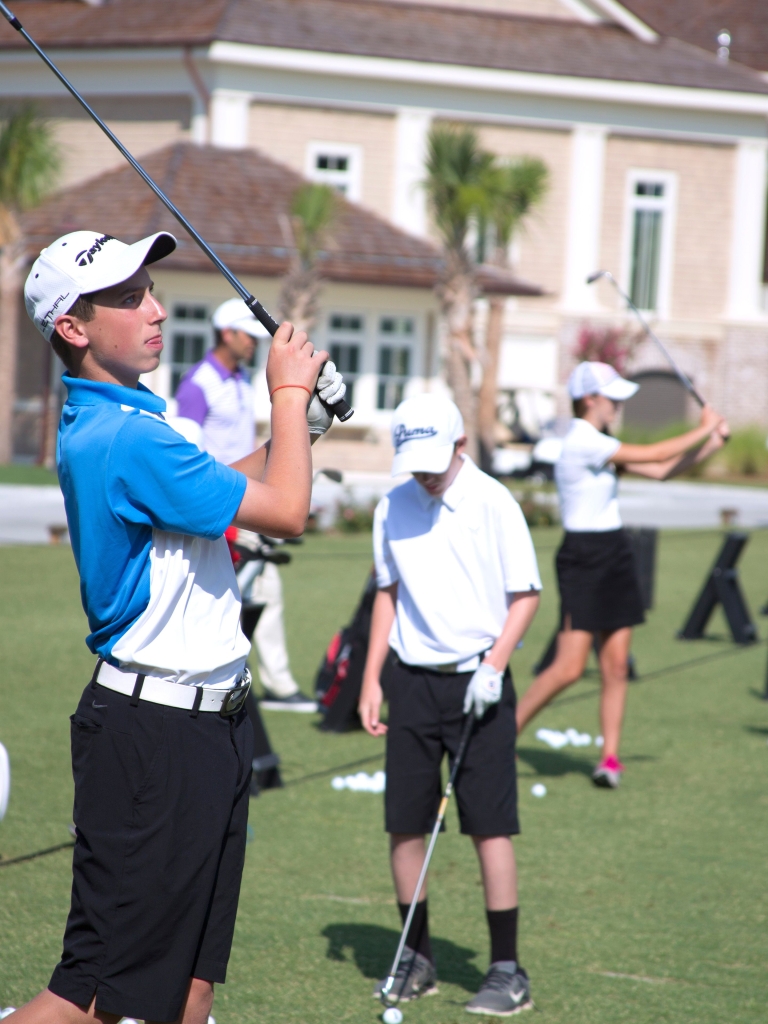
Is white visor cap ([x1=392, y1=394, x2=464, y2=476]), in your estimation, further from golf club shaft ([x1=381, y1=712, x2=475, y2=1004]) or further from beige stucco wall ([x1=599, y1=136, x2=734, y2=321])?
beige stucco wall ([x1=599, y1=136, x2=734, y2=321])

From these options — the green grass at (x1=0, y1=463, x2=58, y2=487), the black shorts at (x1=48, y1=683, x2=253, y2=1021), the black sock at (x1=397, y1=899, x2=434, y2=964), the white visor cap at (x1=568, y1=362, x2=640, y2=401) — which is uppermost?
the white visor cap at (x1=568, y1=362, x2=640, y2=401)

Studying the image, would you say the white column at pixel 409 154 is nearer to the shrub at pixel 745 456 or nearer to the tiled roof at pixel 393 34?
the tiled roof at pixel 393 34

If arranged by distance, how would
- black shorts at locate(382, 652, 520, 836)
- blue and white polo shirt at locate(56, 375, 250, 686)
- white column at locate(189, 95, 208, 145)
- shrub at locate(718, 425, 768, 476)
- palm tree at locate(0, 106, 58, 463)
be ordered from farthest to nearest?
shrub at locate(718, 425, 768, 476), white column at locate(189, 95, 208, 145), palm tree at locate(0, 106, 58, 463), black shorts at locate(382, 652, 520, 836), blue and white polo shirt at locate(56, 375, 250, 686)

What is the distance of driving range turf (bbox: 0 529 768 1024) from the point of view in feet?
14.4

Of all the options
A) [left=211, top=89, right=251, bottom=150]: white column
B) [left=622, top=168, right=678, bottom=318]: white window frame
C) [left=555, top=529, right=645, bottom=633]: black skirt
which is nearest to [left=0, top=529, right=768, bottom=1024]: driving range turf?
[left=555, top=529, right=645, bottom=633]: black skirt

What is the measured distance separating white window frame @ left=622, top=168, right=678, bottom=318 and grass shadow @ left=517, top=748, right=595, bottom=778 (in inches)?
1167

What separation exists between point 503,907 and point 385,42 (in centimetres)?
3078

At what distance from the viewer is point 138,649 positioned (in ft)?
9.48

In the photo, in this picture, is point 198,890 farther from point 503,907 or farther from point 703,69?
point 703,69

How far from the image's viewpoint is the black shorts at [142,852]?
2.86 m

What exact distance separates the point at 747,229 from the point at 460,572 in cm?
3439

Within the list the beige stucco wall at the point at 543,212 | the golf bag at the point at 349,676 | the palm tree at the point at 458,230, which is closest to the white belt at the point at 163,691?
the golf bag at the point at 349,676

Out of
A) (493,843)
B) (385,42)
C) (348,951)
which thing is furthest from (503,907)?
(385,42)

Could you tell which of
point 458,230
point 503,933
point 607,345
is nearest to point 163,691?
A: point 503,933
